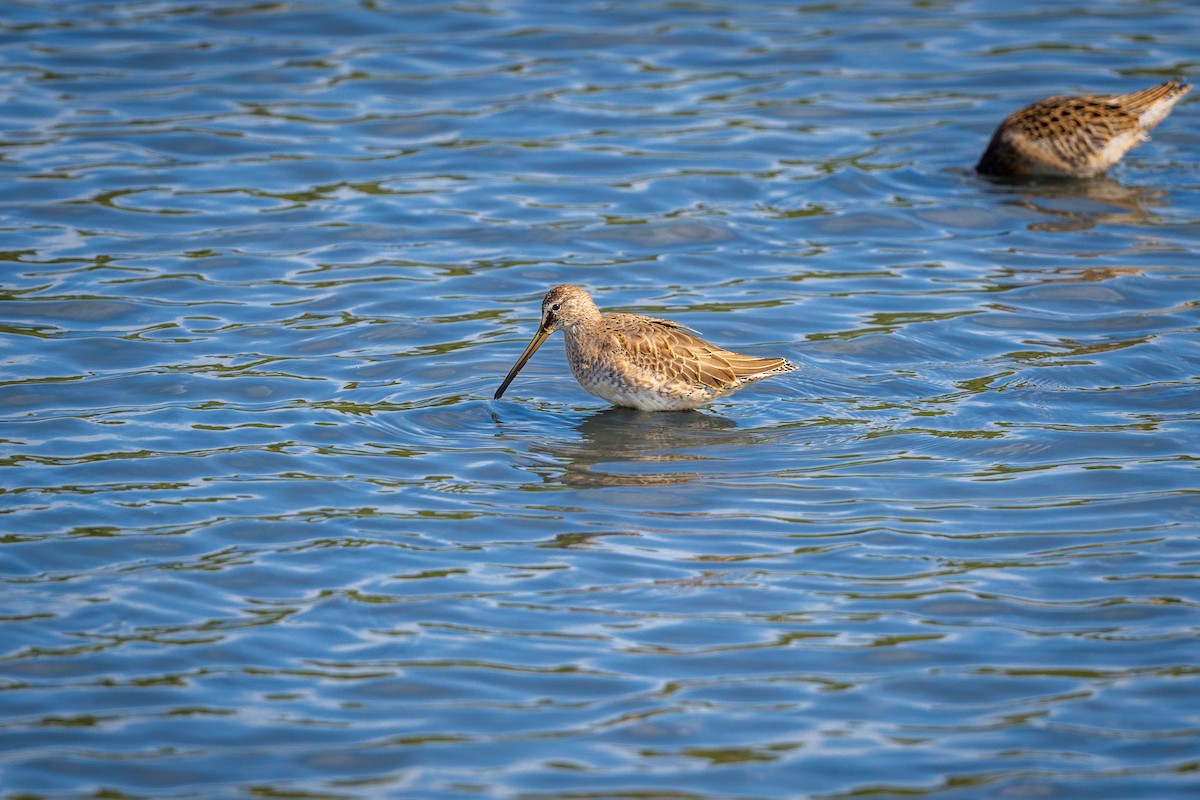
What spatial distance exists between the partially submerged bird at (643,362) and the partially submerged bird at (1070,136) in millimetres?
5195

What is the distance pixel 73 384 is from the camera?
986cm

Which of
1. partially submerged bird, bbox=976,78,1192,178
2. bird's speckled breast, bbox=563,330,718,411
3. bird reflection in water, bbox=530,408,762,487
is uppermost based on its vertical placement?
partially submerged bird, bbox=976,78,1192,178

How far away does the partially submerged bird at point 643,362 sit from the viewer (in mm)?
9492

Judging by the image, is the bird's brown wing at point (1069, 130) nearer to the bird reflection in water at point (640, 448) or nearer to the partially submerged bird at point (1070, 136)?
the partially submerged bird at point (1070, 136)

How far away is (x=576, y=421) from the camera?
966 cm

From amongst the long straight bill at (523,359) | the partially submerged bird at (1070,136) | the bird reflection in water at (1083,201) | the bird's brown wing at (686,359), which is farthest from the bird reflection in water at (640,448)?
the partially submerged bird at (1070,136)

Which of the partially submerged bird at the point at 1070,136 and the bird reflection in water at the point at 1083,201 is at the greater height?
the partially submerged bird at the point at 1070,136

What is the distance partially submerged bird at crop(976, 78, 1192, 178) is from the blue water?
326 millimetres

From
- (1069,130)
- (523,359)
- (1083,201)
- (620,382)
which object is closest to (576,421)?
(620,382)

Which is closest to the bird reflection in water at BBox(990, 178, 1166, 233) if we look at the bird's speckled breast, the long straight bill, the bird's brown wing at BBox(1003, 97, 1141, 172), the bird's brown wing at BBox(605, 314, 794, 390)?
the bird's brown wing at BBox(1003, 97, 1141, 172)

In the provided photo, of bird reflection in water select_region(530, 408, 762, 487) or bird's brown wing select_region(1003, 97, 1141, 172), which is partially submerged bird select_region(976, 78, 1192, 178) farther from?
bird reflection in water select_region(530, 408, 762, 487)

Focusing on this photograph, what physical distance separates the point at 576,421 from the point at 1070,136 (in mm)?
6616

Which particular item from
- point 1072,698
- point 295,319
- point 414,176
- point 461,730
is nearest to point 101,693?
point 461,730

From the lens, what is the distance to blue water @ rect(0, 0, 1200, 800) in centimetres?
606
